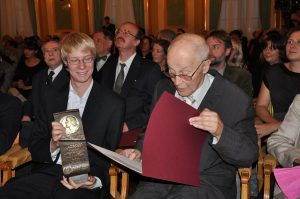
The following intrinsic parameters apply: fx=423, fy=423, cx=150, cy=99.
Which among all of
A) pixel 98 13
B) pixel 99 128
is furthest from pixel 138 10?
pixel 99 128

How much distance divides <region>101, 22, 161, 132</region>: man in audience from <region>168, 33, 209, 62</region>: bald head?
151 centimetres

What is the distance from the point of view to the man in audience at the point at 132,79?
3825 millimetres

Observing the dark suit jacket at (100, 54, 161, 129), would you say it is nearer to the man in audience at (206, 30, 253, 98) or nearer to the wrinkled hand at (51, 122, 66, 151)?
the man in audience at (206, 30, 253, 98)

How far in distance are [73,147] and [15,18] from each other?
44.1ft

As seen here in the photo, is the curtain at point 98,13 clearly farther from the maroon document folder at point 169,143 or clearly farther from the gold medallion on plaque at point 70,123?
the maroon document folder at point 169,143

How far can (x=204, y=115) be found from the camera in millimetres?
1919

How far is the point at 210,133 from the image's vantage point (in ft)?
6.97

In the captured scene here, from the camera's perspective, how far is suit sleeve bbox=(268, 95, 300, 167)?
2447mm

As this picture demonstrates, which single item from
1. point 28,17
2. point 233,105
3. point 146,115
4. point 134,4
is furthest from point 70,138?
point 28,17

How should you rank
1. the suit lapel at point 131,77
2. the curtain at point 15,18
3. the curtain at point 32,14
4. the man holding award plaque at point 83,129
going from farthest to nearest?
the curtain at point 15,18 → the curtain at point 32,14 → the suit lapel at point 131,77 → the man holding award plaque at point 83,129

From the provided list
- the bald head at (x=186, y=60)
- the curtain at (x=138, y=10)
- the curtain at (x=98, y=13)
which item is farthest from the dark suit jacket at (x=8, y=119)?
the curtain at (x=98, y=13)

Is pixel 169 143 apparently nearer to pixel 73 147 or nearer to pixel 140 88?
pixel 73 147

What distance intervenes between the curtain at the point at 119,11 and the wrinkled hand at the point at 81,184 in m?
11.2

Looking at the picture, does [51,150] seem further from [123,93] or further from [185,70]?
[123,93]
